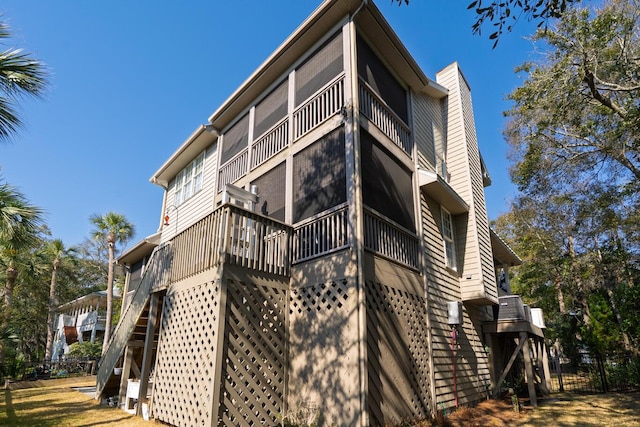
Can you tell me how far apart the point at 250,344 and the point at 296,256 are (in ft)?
6.64

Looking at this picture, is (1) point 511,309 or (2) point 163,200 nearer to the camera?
(1) point 511,309

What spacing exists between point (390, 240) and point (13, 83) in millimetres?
7738

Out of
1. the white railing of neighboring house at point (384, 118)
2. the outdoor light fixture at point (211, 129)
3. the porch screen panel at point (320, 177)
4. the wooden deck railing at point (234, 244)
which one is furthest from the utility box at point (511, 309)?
the outdoor light fixture at point (211, 129)

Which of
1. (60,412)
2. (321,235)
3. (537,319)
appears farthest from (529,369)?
(60,412)

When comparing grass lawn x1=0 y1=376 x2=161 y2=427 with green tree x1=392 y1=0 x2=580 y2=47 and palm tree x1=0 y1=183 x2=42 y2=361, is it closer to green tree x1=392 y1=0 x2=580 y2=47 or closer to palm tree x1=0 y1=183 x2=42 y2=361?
palm tree x1=0 y1=183 x2=42 y2=361

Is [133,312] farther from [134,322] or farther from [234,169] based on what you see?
[234,169]

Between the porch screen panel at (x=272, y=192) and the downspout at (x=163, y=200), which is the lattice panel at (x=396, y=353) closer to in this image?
the porch screen panel at (x=272, y=192)

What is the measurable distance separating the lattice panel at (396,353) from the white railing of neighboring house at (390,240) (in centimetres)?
74

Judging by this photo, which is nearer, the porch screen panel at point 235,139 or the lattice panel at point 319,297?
the lattice panel at point 319,297

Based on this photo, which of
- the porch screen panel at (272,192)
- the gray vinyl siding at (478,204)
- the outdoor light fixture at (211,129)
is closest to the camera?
the porch screen panel at (272,192)

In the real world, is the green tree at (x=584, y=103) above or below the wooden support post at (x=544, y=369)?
above

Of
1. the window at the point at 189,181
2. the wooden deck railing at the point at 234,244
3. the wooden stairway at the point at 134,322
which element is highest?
the window at the point at 189,181

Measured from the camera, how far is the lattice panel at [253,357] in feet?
19.5

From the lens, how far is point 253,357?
640 centimetres
